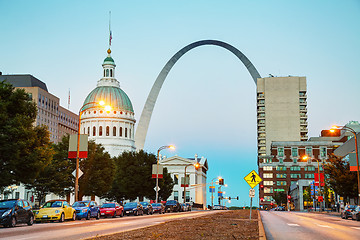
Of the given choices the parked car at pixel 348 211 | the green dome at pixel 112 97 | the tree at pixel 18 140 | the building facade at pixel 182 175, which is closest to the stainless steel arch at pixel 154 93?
the green dome at pixel 112 97

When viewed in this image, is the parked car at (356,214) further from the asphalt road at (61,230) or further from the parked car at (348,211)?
the asphalt road at (61,230)

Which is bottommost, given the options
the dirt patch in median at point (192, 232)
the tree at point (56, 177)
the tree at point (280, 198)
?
the tree at point (280, 198)

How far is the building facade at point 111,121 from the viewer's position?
171 m

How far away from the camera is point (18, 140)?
135ft

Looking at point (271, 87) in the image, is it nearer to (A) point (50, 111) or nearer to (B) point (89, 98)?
(B) point (89, 98)

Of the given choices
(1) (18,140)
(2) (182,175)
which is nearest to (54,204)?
(1) (18,140)

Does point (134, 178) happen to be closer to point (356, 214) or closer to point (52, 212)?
point (356, 214)

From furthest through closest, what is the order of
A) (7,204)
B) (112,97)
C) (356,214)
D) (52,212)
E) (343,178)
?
(112,97) < (343,178) < (356,214) < (52,212) < (7,204)

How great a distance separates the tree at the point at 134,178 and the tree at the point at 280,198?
78.1 metres

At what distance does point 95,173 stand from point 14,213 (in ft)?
159

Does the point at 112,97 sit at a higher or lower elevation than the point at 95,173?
higher

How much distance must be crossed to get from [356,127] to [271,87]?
33.8 metres

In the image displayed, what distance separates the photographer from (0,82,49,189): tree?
40.8m

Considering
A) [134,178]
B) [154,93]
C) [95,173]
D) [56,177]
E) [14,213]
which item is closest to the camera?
[14,213]
